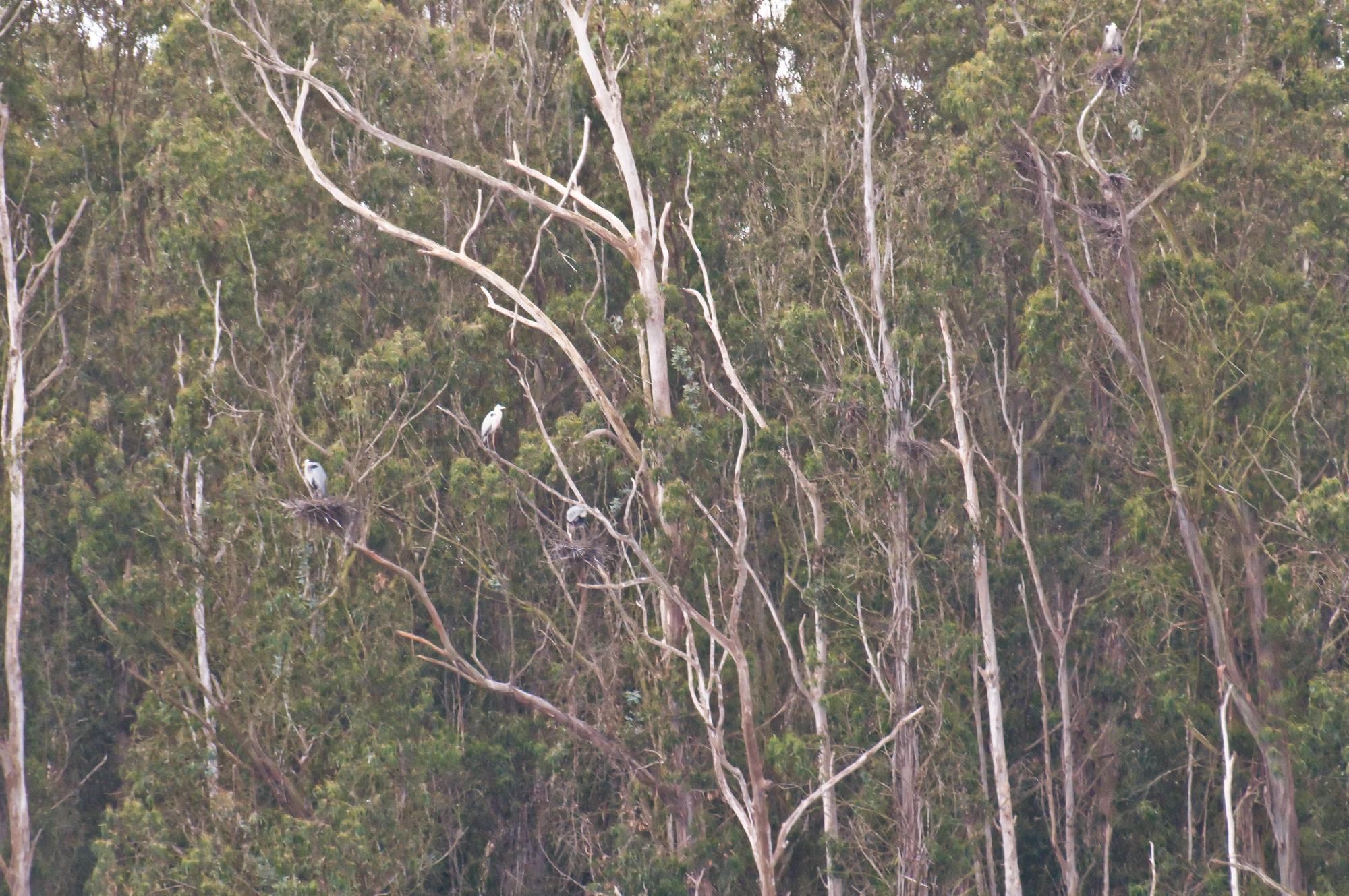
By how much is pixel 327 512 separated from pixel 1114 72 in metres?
5.69

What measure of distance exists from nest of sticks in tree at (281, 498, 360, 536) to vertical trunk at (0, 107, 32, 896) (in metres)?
5.19

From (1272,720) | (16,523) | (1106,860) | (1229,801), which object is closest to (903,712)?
(1106,860)

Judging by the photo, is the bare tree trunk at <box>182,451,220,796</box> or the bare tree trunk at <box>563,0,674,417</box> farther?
the bare tree trunk at <box>182,451,220,796</box>

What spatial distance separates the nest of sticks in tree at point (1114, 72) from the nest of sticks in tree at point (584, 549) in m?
4.33

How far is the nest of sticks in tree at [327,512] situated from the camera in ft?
34.4

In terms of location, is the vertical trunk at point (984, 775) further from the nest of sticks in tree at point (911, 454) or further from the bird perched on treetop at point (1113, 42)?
the bird perched on treetop at point (1113, 42)

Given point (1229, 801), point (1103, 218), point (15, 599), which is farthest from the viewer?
point (15, 599)

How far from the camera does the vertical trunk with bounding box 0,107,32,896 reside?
14.8m

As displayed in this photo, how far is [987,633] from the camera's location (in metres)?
13.7

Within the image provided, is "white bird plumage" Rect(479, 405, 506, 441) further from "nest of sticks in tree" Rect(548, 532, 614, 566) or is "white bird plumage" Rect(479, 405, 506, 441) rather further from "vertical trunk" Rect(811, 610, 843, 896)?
"vertical trunk" Rect(811, 610, 843, 896)

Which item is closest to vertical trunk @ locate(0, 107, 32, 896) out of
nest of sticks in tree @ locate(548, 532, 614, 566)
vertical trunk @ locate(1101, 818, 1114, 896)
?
nest of sticks in tree @ locate(548, 532, 614, 566)

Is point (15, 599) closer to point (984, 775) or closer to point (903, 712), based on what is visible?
point (903, 712)

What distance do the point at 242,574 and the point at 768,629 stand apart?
13.9 ft

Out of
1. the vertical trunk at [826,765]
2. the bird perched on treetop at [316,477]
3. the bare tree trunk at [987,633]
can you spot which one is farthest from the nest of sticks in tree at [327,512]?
the bare tree trunk at [987,633]
